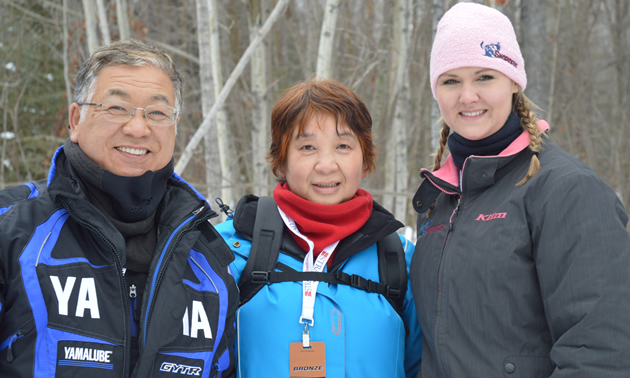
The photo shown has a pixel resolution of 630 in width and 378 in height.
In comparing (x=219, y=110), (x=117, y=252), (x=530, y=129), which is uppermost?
(x=219, y=110)

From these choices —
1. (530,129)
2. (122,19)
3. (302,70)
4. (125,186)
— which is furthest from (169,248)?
(302,70)

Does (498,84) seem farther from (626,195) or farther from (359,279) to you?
(626,195)

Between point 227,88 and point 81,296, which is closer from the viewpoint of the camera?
point 81,296

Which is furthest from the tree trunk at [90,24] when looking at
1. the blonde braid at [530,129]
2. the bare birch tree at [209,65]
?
the blonde braid at [530,129]

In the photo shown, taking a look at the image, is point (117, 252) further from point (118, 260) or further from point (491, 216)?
point (491, 216)

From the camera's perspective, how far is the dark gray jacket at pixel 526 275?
1459mm

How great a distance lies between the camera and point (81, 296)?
1615 mm

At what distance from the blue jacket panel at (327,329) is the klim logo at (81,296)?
0.62 metres

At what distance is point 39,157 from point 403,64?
24.4ft

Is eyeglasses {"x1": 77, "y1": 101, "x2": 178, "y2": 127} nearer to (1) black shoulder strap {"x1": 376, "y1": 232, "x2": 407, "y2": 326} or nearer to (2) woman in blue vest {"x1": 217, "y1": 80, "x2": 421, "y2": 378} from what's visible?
(2) woman in blue vest {"x1": 217, "y1": 80, "x2": 421, "y2": 378}

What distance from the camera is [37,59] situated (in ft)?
31.9

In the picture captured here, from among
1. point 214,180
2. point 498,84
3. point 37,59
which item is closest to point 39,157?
point 37,59

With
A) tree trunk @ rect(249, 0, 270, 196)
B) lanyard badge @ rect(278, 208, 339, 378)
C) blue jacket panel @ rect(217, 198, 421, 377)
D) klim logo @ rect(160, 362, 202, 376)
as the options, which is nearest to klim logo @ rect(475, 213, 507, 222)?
blue jacket panel @ rect(217, 198, 421, 377)

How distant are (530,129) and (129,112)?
1494 millimetres
